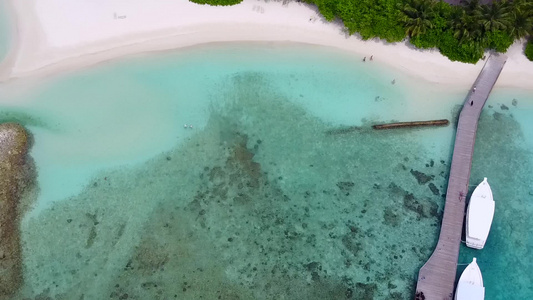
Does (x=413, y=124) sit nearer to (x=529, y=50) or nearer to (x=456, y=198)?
(x=456, y=198)

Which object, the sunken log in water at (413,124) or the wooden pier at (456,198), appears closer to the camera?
the wooden pier at (456,198)

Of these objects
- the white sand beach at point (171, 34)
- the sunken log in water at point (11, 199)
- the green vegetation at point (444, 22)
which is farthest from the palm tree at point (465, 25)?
the sunken log in water at point (11, 199)

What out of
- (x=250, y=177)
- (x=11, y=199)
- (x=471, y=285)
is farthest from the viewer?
(x=250, y=177)

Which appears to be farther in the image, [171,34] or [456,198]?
[171,34]

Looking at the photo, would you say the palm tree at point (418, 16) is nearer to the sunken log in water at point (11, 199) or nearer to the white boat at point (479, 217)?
the white boat at point (479, 217)

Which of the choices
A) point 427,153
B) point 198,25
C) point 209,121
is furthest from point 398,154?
point 198,25

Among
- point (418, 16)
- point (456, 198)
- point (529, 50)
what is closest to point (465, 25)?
point (418, 16)
